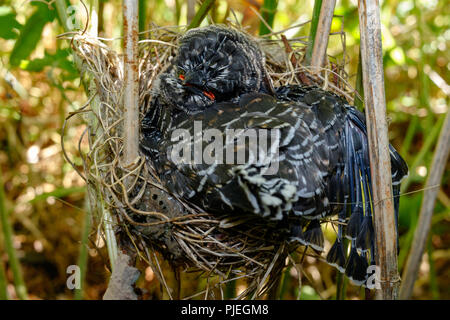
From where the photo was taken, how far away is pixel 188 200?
3.79 ft

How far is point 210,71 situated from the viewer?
1.29m

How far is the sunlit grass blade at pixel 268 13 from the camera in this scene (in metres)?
1.36

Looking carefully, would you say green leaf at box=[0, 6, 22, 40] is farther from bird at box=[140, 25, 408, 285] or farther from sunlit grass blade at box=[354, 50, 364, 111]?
sunlit grass blade at box=[354, 50, 364, 111]

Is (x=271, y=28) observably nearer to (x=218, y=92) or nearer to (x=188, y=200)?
(x=218, y=92)

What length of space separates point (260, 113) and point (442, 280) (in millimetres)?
1908

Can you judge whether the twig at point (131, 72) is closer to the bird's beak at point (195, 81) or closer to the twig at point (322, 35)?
the bird's beak at point (195, 81)

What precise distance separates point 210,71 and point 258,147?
16.7 inches

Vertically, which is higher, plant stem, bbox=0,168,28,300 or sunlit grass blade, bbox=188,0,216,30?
sunlit grass blade, bbox=188,0,216,30

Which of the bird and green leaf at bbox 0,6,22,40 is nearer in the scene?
the bird

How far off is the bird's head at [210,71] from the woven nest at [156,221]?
17 centimetres

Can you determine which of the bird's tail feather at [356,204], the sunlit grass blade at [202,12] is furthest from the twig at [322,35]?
the sunlit grass blade at [202,12]

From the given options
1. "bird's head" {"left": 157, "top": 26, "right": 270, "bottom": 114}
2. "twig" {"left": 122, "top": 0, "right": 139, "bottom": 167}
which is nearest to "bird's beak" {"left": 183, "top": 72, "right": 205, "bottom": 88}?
"bird's head" {"left": 157, "top": 26, "right": 270, "bottom": 114}

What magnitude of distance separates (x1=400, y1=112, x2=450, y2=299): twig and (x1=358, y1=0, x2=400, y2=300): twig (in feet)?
1.52

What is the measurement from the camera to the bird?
0.96 metres
